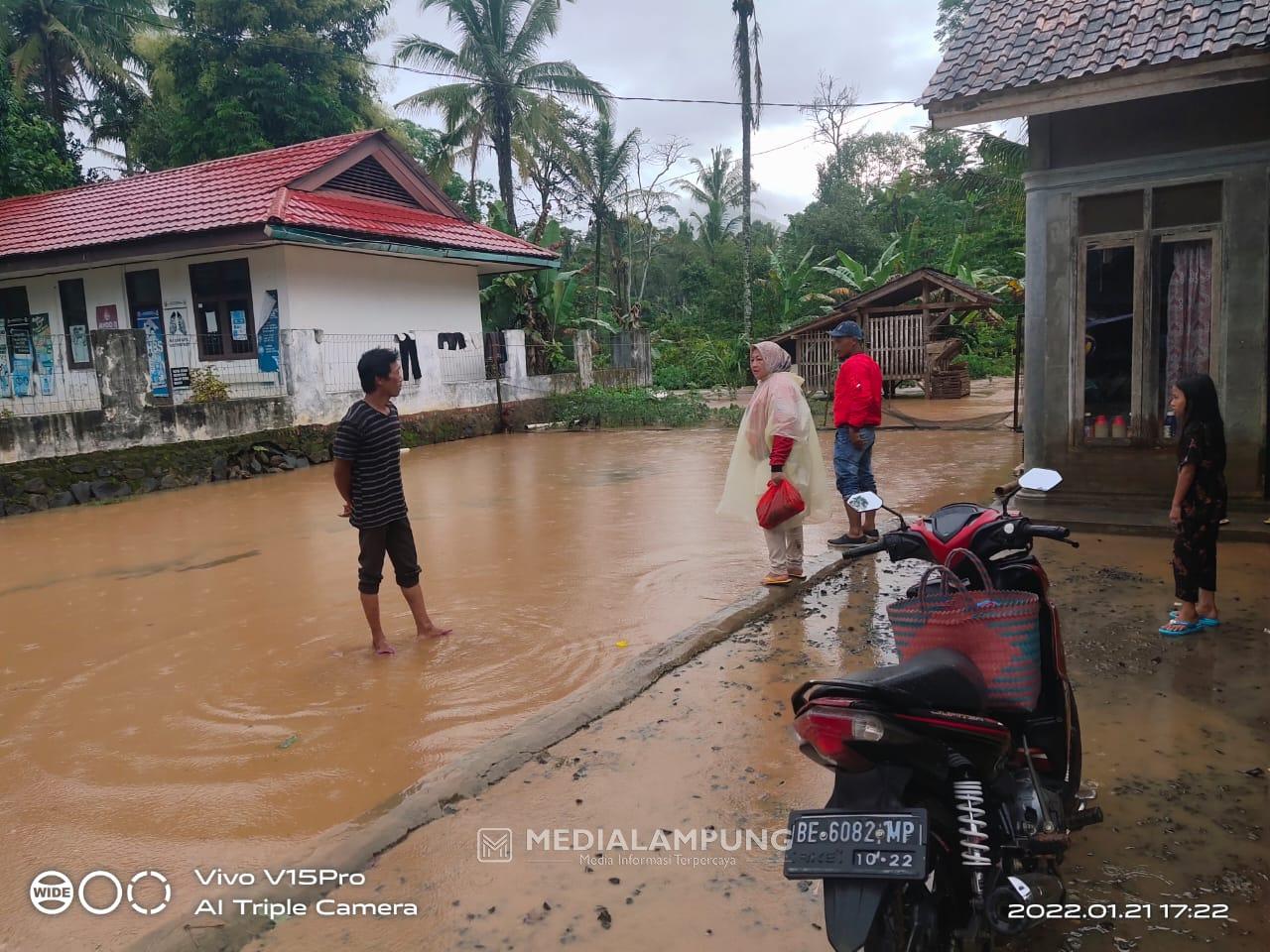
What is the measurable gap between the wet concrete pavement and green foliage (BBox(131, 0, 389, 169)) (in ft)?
80.8

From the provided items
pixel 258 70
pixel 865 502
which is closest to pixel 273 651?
pixel 865 502

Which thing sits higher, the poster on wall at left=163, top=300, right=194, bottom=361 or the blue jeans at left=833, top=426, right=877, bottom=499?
the poster on wall at left=163, top=300, right=194, bottom=361

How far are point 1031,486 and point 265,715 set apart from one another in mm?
3698

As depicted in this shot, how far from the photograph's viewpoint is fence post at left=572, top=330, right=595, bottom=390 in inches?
907

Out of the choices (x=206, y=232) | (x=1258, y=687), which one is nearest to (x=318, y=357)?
(x=206, y=232)

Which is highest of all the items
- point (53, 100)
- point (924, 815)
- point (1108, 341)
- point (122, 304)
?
point (53, 100)

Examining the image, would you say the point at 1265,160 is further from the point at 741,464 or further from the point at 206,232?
the point at 206,232

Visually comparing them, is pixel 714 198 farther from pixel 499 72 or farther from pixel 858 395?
pixel 858 395

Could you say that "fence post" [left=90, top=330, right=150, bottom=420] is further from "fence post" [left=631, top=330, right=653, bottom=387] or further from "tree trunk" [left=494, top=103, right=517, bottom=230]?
"tree trunk" [left=494, top=103, right=517, bottom=230]

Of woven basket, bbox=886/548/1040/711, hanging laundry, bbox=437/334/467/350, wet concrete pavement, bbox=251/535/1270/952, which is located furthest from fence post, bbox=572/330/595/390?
woven basket, bbox=886/548/1040/711

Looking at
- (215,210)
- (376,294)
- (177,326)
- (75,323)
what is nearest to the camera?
(215,210)

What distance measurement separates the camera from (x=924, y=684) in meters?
2.43

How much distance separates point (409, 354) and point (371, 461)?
46.4 ft

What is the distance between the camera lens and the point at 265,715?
4.70m
